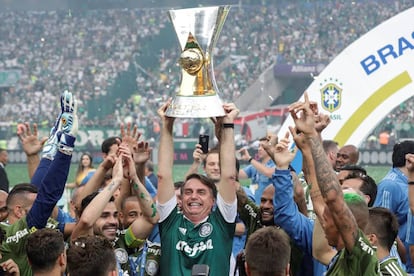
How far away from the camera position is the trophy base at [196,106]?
5.50 meters

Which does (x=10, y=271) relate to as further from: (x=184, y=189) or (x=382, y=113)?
(x=382, y=113)

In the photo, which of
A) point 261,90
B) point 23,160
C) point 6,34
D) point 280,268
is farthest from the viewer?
point 6,34

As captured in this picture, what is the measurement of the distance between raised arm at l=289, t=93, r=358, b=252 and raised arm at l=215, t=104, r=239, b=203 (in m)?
0.92

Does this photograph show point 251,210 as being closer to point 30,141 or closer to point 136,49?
point 30,141

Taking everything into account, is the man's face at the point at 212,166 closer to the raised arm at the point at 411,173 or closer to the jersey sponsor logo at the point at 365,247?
the raised arm at the point at 411,173

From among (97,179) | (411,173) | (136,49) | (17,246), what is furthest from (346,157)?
(136,49)

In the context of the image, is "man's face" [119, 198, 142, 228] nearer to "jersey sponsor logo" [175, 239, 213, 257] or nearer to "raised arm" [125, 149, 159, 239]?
"raised arm" [125, 149, 159, 239]

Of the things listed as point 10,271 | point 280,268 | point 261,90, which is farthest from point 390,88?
point 261,90

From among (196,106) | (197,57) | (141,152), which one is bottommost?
(141,152)

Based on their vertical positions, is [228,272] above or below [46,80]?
below

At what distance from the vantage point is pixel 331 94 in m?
12.4

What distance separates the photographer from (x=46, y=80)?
40.2m

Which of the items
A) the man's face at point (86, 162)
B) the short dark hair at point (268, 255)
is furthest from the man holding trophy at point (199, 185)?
the man's face at point (86, 162)

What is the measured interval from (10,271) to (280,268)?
2.02m
